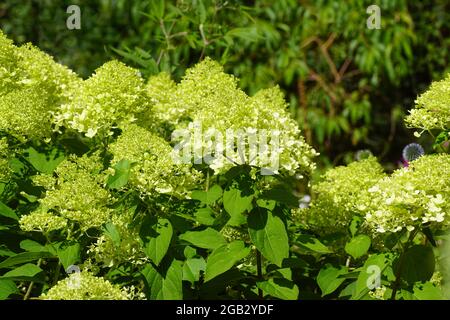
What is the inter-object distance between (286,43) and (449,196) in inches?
156

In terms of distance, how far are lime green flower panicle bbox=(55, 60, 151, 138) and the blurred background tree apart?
2.74 meters

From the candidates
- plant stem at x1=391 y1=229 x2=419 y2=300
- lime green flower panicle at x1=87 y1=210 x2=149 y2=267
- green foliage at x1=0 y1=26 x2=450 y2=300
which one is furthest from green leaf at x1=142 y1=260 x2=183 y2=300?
plant stem at x1=391 y1=229 x2=419 y2=300

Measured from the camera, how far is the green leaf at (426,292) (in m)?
2.32

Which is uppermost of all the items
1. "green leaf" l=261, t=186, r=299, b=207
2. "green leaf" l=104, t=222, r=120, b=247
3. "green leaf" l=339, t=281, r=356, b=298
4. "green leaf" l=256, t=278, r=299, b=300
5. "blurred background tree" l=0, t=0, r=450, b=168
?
"blurred background tree" l=0, t=0, r=450, b=168

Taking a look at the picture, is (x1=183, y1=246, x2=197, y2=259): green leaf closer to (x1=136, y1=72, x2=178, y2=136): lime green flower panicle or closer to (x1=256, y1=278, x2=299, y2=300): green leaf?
(x1=256, y1=278, x2=299, y2=300): green leaf

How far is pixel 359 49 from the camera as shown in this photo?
20.5 ft

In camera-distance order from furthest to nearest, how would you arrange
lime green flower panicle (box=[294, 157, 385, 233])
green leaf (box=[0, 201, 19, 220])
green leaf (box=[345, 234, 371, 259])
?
lime green flower panicle (box=[294, 157, 385, 233]) → green leaf (box=[345, 234, 371, 259]) → green leaf (box=[0, 201, 19, 220])

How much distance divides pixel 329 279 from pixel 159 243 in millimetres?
635

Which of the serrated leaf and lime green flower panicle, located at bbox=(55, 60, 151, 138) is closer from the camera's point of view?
the serrated leaf

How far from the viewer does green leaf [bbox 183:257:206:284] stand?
94.6 inches

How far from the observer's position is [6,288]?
2.40 meters

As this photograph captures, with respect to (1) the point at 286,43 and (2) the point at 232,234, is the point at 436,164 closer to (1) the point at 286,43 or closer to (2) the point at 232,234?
(2) the point at 232,234

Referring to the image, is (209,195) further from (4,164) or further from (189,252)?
(4,164)
